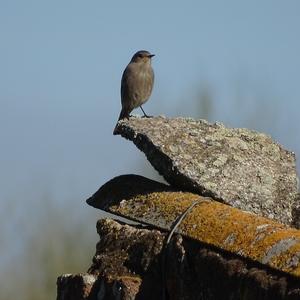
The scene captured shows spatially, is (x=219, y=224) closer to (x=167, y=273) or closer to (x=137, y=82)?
(x=167, y=273)

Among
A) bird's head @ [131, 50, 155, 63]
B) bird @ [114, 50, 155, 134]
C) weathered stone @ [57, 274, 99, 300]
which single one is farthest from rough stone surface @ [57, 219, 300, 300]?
bird's head @ [131, 50, 155, 63]

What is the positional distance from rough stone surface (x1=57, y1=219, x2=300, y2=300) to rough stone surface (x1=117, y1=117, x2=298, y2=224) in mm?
392

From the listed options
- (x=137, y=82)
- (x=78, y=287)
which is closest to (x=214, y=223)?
(x=78, y=287)

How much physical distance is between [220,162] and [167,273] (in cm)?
92

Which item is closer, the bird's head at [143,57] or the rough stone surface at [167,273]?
the rough stone surface at [167,273]

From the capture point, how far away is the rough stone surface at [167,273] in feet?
13.4

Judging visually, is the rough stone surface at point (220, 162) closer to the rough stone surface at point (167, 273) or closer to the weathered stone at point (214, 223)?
the weathered stone at point (214, 223)

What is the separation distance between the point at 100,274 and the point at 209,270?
678mm

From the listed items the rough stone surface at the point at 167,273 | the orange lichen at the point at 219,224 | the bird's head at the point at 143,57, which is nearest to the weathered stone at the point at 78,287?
the rough stone surface at the point at 167,273

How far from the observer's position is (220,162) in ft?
17.6

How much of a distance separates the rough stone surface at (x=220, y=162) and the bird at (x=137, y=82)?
6301 mm

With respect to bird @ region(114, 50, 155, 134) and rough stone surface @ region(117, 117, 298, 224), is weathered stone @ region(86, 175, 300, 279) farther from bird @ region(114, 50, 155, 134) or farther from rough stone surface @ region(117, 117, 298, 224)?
bird @ region(114, 50, 155, 134)

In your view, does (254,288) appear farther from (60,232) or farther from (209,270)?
(60,232)

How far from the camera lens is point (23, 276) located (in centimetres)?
1666
